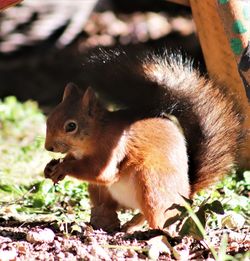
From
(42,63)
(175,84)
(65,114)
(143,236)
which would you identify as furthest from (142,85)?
(42,63)

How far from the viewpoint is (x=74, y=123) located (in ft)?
11.0

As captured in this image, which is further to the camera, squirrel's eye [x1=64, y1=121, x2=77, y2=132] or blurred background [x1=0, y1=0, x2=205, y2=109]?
blurred background [x1=0, y1=0, x2=205, y2=109]

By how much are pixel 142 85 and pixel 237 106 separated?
43 centimetres

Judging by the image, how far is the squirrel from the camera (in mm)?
3223

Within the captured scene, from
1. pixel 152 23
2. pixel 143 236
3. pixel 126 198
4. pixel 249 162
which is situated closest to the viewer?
pixel 143 236

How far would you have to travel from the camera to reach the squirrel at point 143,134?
322 centimetres

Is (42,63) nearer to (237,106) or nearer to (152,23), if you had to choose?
(152,23)

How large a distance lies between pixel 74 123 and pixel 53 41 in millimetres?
4188

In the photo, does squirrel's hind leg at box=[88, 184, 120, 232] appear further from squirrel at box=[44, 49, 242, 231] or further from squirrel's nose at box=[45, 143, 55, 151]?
squirrel's nose at box=[45, 143, 55, 151]

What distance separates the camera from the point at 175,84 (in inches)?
138

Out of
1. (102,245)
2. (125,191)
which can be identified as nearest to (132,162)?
(125,191)

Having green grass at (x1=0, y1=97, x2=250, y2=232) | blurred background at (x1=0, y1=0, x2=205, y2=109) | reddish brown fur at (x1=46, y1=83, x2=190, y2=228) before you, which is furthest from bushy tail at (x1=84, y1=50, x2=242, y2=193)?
blurred background at (x1=0, y1=0, x2=205, y2=109)

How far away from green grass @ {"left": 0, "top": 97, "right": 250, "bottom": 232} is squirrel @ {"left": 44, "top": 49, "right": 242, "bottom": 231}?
0.57 ft

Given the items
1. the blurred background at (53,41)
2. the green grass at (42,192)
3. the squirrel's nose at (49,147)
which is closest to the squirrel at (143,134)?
the squirrel's nose at (49,147)
